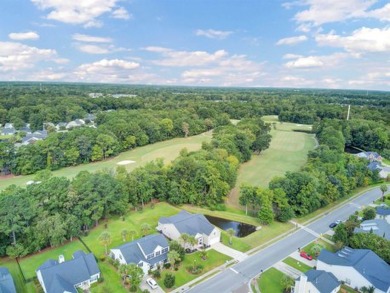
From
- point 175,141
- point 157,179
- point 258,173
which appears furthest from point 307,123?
point 157,179

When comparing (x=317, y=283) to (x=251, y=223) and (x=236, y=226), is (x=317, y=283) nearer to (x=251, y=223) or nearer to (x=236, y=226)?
(x=251, y=223)

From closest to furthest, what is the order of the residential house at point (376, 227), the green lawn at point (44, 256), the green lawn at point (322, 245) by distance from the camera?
the green lawn at point (44, 256)
the green lawn at point (322, 245)
the residential house at point (376, 227)

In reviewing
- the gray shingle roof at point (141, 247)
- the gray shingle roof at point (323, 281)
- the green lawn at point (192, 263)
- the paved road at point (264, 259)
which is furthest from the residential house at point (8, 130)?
the gray shingle roof at point (323, 281)

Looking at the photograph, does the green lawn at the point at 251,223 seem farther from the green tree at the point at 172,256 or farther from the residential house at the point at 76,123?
the residential house at the point at 76,123

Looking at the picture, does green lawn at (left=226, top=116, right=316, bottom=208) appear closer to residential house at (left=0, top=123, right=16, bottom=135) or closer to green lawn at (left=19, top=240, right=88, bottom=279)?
green lawn at (left=19, top=240, right=88, bottom=279)

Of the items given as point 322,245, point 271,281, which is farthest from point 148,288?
point 322,245

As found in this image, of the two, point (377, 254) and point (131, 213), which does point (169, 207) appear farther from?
point (377, 254)
